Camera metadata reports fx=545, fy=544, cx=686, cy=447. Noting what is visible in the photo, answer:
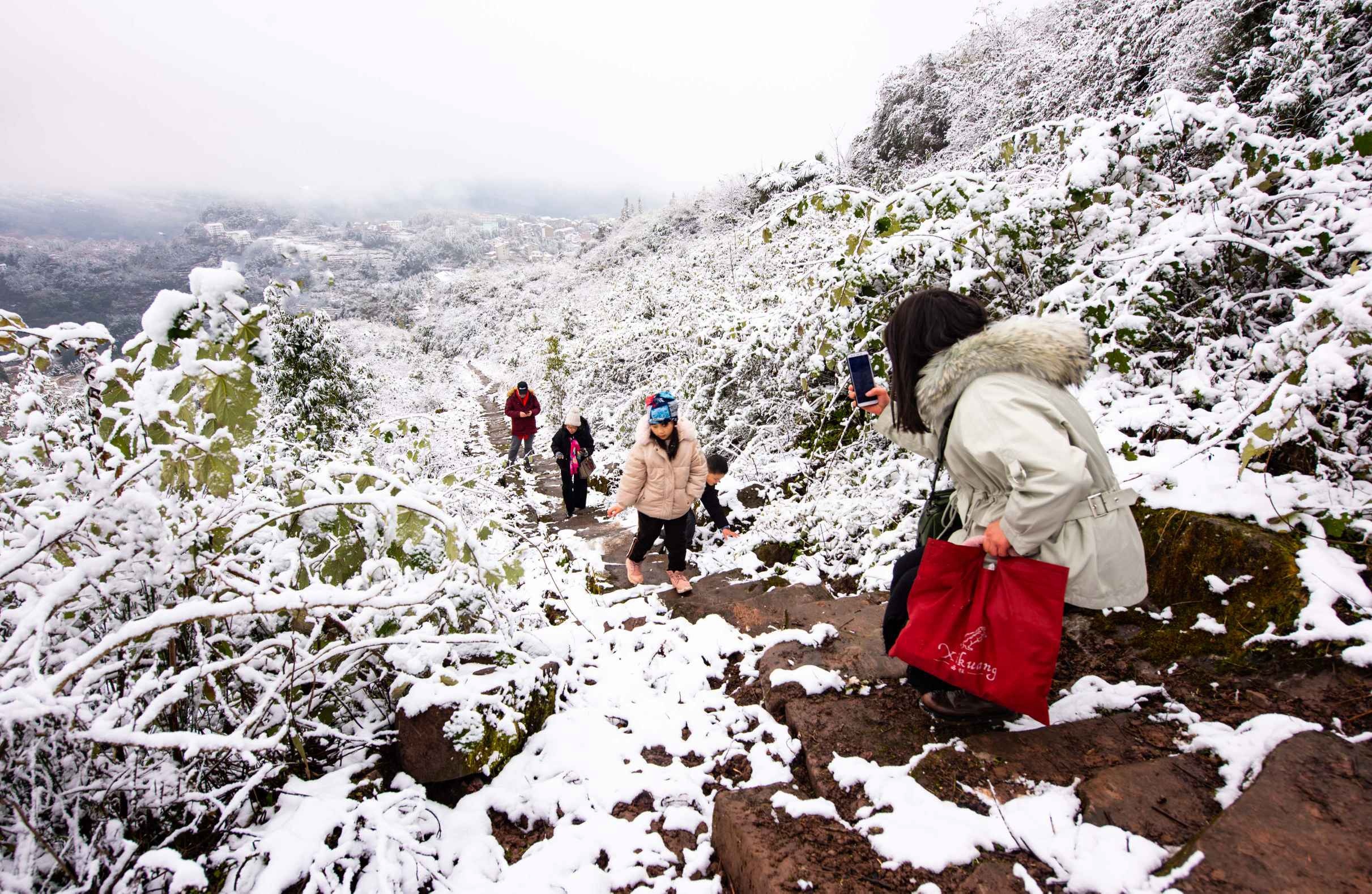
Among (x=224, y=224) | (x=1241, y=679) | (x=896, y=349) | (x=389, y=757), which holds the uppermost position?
(x=224, y=224)

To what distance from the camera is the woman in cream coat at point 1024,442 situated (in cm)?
174

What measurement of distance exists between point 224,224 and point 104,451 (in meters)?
93.9

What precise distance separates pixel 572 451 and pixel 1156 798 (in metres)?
7.39

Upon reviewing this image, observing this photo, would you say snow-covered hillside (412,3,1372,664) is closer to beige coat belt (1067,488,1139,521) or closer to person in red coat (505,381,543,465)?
beige coat belt (1067,488,1139,521)

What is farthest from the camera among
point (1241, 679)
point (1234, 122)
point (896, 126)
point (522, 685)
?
point (896, 126)

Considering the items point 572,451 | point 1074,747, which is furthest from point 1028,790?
point 572,451

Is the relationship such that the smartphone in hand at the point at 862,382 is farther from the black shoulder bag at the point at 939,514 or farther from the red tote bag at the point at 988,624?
the red tote bag at the point at 988,624

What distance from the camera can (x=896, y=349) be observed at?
2.18 metres

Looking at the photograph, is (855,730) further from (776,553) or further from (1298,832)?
(776,553)

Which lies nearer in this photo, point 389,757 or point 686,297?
point 389,757

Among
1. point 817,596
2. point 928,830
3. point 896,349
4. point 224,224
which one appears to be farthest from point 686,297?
point 224,224

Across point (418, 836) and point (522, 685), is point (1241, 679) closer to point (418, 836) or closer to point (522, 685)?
point (522, 685)

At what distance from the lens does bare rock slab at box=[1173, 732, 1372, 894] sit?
1.25 meters

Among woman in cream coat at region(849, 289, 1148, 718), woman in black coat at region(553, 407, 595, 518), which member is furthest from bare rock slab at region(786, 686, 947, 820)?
woman in black coat at region(553, 407, 595, 518)
